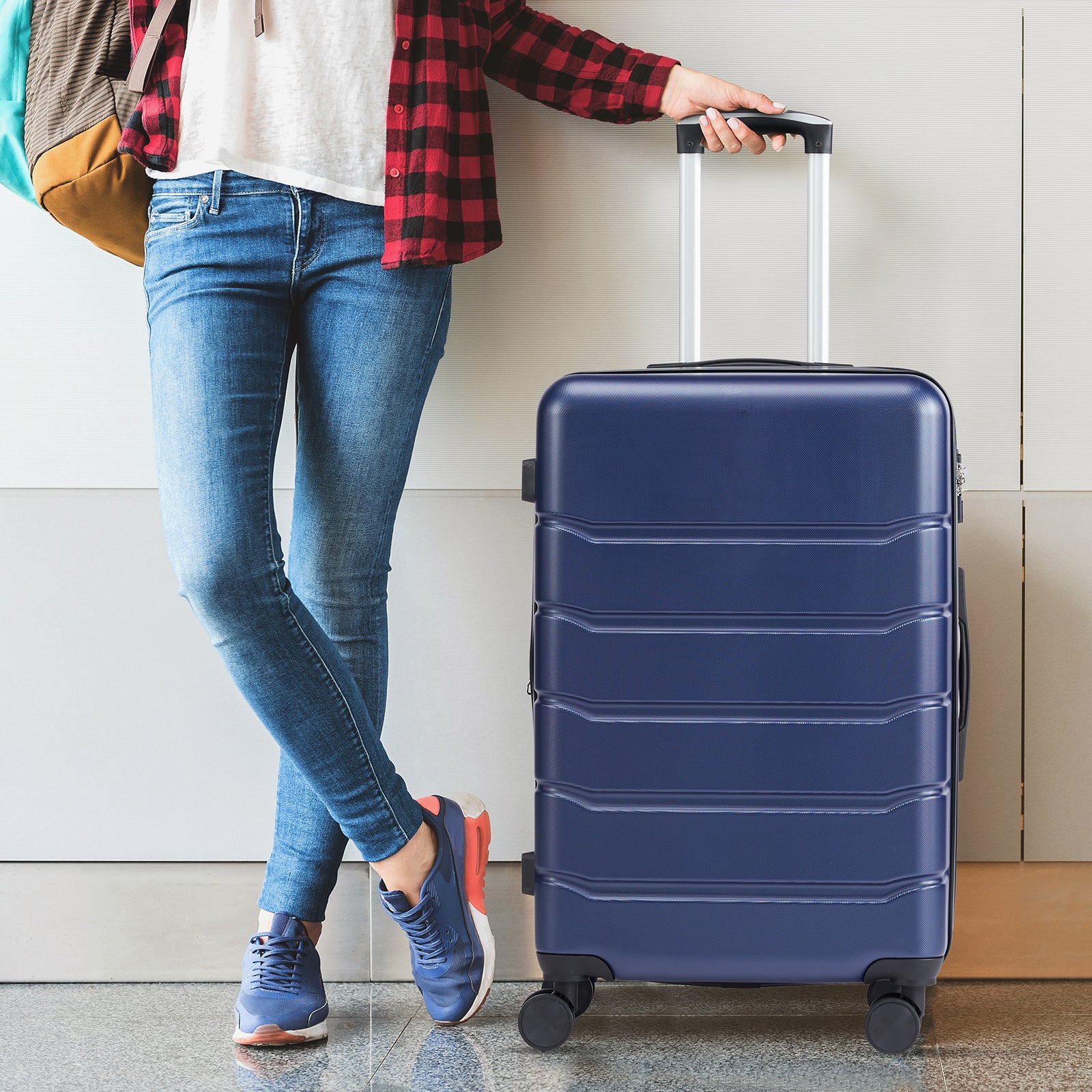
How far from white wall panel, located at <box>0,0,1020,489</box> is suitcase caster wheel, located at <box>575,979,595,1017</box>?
0.58 m

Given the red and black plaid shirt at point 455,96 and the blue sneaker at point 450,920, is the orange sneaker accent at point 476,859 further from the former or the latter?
the red and black plaid shirt at point 455,96

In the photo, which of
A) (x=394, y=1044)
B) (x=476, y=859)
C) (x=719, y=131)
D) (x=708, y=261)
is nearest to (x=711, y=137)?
(x=719, y=131)

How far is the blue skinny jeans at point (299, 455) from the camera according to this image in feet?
3.33

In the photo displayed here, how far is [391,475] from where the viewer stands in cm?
115

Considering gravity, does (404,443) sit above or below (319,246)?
below

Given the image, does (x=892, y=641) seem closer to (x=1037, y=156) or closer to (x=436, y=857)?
(x=436, y=857)

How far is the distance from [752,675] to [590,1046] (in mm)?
455

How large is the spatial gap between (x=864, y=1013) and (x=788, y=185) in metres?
0.97

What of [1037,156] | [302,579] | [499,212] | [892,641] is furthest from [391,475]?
[1037,156]

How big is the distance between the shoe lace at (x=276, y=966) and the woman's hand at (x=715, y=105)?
39.1 inches

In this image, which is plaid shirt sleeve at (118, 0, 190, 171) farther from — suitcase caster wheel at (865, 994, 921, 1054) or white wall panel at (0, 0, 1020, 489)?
suitcase caster wheel at (865, 994, 921, 1054)

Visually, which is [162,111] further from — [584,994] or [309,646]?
[584,994]

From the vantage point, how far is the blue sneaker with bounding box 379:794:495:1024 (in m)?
1.12

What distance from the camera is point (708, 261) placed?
133cm
